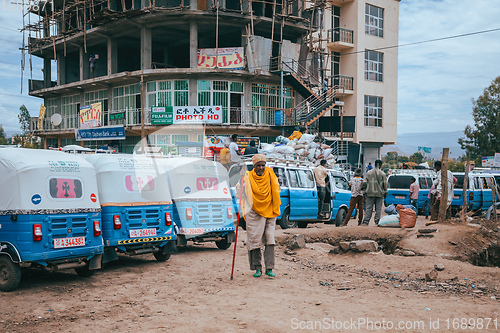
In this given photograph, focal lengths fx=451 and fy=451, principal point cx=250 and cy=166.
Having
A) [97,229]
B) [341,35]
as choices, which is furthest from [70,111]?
[97,229]

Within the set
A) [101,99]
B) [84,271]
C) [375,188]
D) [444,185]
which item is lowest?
[84,271]

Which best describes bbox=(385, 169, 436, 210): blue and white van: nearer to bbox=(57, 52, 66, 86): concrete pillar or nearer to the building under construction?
the building under construction

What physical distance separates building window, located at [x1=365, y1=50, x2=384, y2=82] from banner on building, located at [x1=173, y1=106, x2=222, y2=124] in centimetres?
1706

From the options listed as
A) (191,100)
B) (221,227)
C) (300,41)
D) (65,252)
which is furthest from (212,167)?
(300,41)

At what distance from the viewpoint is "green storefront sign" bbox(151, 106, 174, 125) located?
30703 millimetres

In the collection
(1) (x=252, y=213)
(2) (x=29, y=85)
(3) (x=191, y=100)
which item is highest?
(2) (x=29, y=85)

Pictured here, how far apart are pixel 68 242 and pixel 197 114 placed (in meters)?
23.7

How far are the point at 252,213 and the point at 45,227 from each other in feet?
10.7

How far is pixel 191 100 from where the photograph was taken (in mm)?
31141

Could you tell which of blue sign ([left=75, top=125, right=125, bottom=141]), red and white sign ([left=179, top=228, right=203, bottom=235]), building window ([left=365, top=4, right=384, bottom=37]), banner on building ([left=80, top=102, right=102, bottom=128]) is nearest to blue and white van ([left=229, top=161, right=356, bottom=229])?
red and white sign ([left=179, top=228, right=203, bottom=235])

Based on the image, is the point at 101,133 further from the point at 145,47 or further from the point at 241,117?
the point at 241,117

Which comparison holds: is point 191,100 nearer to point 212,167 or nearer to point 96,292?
point 212,167

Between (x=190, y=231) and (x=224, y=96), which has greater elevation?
(x=224, y=96)

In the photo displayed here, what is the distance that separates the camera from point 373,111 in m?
41.2
